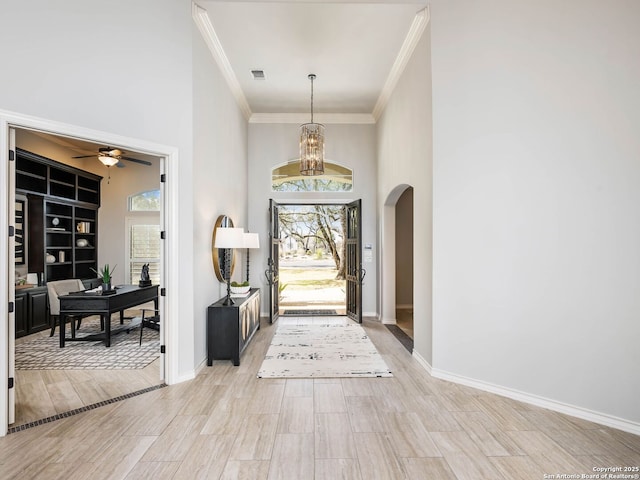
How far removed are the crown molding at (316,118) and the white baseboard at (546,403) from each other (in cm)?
472

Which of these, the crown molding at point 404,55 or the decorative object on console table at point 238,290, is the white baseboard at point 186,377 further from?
the crown molding at point 404,55

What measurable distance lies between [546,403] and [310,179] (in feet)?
16.6

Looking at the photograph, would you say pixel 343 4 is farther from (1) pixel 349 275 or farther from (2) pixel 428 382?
(1) pixel 349 275

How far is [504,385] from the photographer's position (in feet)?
10.8

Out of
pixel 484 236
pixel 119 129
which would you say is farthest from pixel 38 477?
pixel 484 236

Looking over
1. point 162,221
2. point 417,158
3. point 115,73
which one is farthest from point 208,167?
point 417,158

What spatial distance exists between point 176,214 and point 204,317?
1.25m

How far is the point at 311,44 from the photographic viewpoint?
448cm

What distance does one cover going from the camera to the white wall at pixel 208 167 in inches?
152

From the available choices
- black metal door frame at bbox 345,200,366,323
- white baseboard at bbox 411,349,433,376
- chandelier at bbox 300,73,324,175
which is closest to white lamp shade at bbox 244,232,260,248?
chandelier at bbox 300,73,324,175

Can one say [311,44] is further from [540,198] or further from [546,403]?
[546,403]

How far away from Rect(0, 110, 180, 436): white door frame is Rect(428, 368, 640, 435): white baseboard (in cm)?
266

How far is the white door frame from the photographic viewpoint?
102 inches

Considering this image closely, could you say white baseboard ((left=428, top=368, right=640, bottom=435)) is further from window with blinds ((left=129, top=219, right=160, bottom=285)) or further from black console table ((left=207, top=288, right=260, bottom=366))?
window with blinds ((left=129, top=219, right=160, bottom=285))
